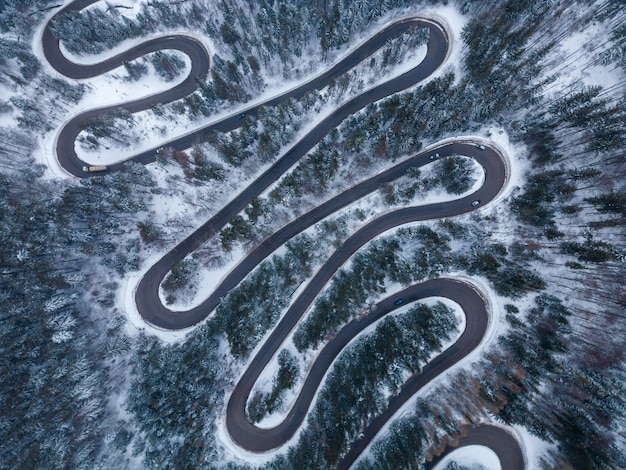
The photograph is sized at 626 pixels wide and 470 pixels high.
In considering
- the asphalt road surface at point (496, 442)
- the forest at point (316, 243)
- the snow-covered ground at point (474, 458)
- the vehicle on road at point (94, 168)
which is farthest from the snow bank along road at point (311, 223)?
the forest at point (316, 243)

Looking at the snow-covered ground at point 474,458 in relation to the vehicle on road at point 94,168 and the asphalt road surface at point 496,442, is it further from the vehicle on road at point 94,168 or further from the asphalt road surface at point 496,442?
the vehicle on road at point 94,168

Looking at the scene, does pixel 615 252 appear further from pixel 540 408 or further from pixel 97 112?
pixel 97 112

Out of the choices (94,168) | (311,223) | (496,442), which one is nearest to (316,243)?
(311,223)

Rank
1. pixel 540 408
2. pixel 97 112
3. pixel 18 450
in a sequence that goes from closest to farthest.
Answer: pixel 18 450 < pixel 540 408 < pixel 97 112

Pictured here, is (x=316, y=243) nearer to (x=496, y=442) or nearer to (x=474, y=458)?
(x=474, y=458)

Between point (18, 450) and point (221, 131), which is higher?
point (221, 131)

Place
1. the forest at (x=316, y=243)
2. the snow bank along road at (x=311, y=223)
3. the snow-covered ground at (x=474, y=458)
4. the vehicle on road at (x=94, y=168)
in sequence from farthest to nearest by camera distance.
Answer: the vehicle on road at (x=94, y=168) < the snow bank along road at (x=311, y=223) < the forest at (x=316, y=243) < the snow-covered ground at (x=474, y=458)

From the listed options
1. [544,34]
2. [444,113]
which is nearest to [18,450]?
[444,113]

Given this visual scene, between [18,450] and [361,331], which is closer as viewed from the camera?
[18,450]

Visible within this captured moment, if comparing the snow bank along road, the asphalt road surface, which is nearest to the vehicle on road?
the snow bank along road
